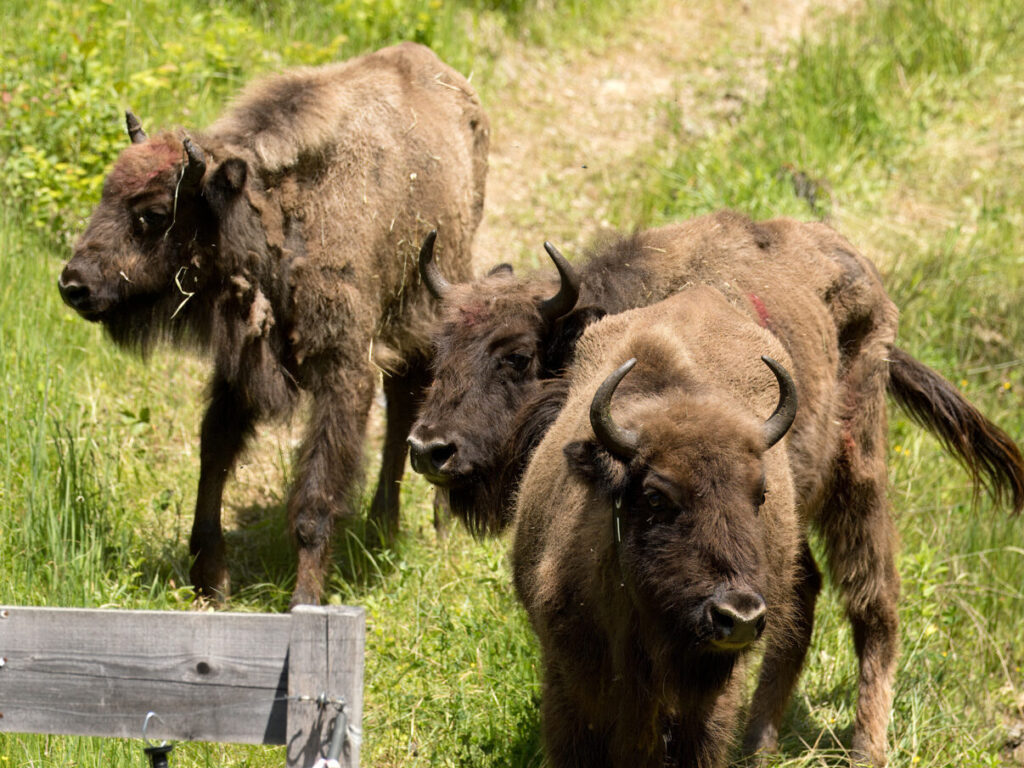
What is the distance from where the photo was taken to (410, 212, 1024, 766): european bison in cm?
486

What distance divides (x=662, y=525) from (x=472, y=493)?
5.34ft

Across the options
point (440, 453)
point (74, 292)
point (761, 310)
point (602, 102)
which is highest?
point (761, 310)

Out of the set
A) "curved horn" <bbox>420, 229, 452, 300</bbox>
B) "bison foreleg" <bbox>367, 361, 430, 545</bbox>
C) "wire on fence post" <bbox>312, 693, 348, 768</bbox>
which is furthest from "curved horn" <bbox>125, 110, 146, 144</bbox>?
"wire on fence post" <bbox>312, 693, 348, 768</bbox>

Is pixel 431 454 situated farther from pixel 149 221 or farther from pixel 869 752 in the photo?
pixel 869 752

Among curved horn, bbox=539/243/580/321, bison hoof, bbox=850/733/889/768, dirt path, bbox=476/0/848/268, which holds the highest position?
curved horn, bbox=539/243/580/321

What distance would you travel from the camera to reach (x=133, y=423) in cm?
671

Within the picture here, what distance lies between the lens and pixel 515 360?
497cm

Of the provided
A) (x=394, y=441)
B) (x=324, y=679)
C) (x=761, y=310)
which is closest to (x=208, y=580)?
(x=394, y=441)

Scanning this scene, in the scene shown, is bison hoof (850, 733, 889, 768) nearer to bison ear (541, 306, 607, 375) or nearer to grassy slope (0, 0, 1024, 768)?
grassy slope (0, 0, 1024, 768)

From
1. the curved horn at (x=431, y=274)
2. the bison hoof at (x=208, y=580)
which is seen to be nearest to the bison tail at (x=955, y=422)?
the curved horn at (x=431, y=274)

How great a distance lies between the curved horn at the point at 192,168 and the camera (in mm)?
5578

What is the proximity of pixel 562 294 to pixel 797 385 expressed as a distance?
1.08 metres

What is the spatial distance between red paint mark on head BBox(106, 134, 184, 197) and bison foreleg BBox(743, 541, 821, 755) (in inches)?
145

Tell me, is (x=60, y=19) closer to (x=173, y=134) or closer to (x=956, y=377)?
(x=173, y=134)
